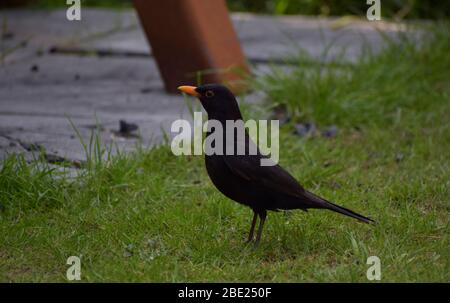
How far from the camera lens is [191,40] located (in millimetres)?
5359

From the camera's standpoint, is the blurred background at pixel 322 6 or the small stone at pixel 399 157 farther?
the blurred background at pixel 322 6

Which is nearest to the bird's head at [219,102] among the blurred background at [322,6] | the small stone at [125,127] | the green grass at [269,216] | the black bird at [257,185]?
the black bird at [257,185]

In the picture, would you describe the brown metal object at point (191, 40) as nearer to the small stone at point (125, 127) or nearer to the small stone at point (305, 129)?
the small stone at point (305, 129)

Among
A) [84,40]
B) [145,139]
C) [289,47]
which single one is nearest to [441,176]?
[145,139]

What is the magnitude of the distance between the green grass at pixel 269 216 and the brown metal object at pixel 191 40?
0.49 meters

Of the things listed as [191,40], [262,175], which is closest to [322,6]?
[191,40]

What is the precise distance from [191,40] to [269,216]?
1.93 metres

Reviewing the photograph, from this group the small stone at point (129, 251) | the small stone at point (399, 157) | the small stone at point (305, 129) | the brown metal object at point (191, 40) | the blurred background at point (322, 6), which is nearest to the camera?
the small stone at point (129, 251)

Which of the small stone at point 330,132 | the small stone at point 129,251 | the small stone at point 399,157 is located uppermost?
the small stone at point 330,132

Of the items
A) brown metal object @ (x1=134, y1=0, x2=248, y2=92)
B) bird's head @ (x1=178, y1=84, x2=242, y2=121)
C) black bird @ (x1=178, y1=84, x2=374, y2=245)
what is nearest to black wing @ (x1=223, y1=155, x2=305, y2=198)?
black bird @ (x1=178, y1=84, x2=374, y2=245)

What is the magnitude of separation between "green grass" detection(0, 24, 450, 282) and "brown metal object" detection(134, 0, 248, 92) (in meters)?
0.49

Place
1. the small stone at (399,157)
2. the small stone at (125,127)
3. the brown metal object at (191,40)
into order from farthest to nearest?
1. the brown metal object at (191,40)
2. the small stone at (125,127)
3. the small stone at (399,157)

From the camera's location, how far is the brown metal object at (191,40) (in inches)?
208
